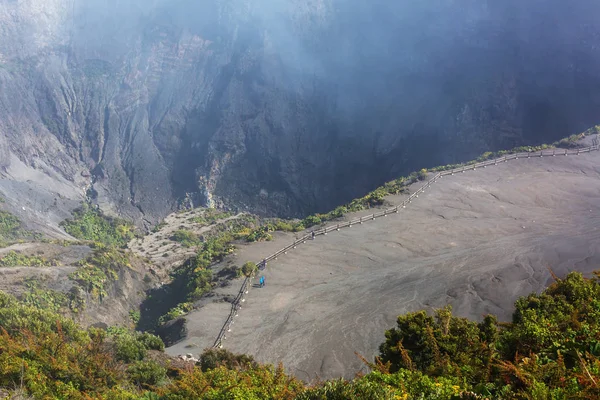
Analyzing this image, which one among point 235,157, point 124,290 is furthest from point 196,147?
point 124,290

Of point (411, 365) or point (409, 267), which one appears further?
point (409, 267)

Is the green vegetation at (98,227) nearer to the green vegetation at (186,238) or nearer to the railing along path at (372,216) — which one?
the green vegetation at (186,238)

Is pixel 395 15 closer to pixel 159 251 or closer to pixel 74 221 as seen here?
pixel 159 251

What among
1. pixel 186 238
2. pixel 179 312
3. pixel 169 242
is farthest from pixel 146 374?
pixel 169 242

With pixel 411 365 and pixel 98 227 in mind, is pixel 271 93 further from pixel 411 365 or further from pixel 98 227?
pixel 411 365

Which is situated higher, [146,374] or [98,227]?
[98,227]

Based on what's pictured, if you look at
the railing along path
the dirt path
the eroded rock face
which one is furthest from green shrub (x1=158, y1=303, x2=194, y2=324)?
the eroded rock face

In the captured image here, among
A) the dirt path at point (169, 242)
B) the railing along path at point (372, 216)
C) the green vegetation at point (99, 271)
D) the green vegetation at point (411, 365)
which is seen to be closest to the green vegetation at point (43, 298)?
the green vegetation at point (99, 271)

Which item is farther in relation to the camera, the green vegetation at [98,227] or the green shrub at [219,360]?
the green vegetation at [98,227]
